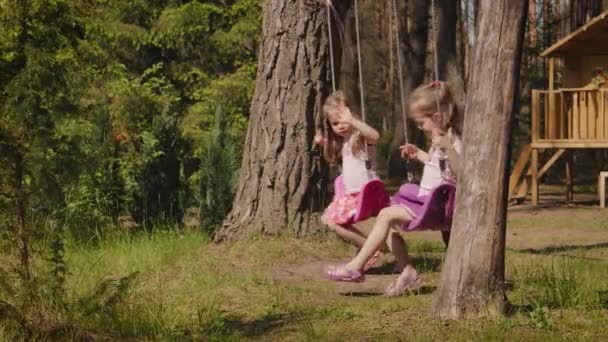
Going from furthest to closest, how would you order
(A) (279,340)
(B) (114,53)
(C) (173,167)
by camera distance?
(B) (114,53) < (C) (173,167) < (A) (279,340)

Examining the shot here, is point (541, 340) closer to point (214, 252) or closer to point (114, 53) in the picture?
point (214, 252)

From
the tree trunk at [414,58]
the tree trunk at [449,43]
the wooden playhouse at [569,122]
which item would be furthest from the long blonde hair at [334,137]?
the tree trunk at [414,58]

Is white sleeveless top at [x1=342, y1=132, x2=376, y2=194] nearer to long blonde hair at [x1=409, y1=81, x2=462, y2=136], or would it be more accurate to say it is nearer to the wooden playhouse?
long blonde hair at [x1=409, y1=81, x2=462, y2=136]

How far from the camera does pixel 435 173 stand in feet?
23.2

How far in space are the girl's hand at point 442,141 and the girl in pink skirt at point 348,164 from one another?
765 mm

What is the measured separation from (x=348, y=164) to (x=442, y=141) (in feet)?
3.74

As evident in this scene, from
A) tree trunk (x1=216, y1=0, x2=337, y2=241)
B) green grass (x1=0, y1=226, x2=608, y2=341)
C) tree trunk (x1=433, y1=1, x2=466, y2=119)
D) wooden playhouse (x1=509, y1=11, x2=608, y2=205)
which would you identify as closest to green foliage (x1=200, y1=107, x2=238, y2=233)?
green grass (x1=0, y1=226, x2=608, y2=341)

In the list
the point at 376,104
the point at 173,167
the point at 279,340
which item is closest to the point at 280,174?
the point at 279,340

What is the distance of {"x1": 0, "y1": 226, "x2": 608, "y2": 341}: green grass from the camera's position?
5.56 m

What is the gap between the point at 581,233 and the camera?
1330cm

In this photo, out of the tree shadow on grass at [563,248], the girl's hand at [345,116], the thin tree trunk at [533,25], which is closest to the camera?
the girl's hand at [345,116]

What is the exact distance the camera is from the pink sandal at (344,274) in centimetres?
697

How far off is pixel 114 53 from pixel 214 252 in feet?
29.8

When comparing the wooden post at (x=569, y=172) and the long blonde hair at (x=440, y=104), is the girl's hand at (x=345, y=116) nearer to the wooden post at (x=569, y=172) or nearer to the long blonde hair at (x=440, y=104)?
the long blonde hair at (x=440, y=104)
